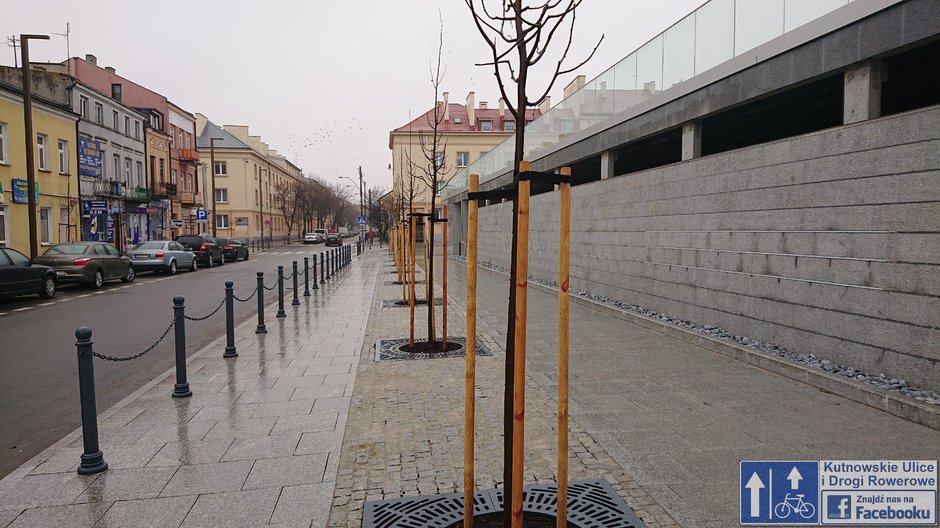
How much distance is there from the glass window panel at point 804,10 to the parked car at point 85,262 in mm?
19181

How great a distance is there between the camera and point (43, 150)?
27219mm

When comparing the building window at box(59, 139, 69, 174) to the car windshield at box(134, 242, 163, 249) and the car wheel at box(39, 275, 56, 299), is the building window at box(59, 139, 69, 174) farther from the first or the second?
the car wheel at box(39, 275, 56, 299)

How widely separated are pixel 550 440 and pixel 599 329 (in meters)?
5.17

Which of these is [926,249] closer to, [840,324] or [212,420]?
[840,324]

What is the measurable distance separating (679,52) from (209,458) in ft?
29.7

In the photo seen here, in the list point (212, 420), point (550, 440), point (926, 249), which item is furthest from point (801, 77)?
point (212, 420)

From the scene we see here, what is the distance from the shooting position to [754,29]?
7.97 m

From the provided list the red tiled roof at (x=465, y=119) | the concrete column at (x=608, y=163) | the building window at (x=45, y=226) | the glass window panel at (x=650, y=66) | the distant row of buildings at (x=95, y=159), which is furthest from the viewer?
the red tiled roof at (x=465, y=119)

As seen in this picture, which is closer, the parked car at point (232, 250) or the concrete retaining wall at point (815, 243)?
the concrete retaining wall at point (815, 243)

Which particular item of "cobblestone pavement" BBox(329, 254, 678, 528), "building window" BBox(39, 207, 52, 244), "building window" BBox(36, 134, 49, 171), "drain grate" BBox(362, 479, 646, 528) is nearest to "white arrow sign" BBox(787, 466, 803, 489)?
"cobblestone pavement" BBox(329, 254, 678, 528)

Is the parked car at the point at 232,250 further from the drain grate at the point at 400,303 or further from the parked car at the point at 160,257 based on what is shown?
the drain grate at the point at 400,303

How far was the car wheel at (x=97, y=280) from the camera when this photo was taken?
63.4 ft

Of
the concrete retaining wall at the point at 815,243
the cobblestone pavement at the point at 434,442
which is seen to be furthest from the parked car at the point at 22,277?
the concrete retaining wall at the point at 815,243

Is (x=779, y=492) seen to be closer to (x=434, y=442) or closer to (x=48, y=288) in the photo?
(x=434, y=442)
